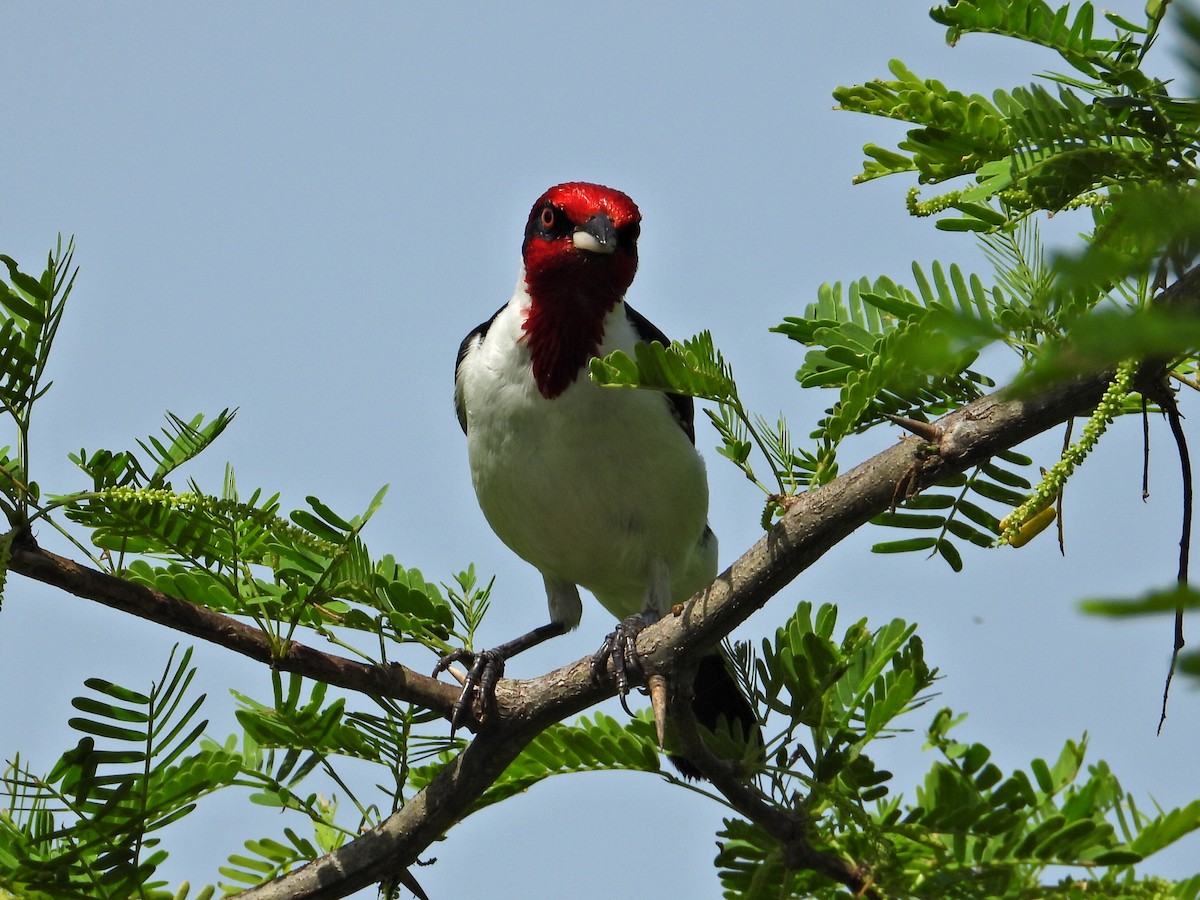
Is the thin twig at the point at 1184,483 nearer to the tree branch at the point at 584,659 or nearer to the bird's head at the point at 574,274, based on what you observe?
the tree branch at the point at 584,659

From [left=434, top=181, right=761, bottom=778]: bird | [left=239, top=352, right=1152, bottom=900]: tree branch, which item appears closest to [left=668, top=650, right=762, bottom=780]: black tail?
[left=434, top=181, right=761, bottom=778]: bird

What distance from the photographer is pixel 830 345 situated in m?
3.50

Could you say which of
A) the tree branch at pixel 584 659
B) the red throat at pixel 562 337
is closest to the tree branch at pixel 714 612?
the tree branch at pixel 584 659

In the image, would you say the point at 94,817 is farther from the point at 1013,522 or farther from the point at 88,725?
the point at 1013,522

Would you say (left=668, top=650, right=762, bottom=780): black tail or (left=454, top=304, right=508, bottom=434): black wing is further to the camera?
(left=454, top=304, right=508, bottom=434): black wing

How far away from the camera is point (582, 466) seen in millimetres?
4812

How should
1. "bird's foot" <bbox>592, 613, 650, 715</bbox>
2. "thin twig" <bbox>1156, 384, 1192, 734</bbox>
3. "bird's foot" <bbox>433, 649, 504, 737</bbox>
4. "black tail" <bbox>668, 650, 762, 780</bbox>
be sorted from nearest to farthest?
"thin twig" <bbox>1156, 384, 1192, 734</bbox> < "bird's foot" <bbox>433, 649, 504, 737</bbox> < "bird's foot" <bbox>592, 613, 650, 715</bbox> < "black tail" <bbox>668, 650, 762, 780</bbox>

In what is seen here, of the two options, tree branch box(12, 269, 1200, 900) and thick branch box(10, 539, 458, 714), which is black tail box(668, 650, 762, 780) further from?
thick branch box(10, 539, 458, 714)

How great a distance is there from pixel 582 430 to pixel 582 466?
5.7 inches

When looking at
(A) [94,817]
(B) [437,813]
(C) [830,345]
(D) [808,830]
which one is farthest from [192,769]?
(C) [830,345]

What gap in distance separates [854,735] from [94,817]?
5.97 feet

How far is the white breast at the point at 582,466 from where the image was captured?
4.79 m

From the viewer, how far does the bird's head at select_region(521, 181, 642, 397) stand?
190 inches

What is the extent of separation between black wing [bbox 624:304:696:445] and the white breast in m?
0.07
